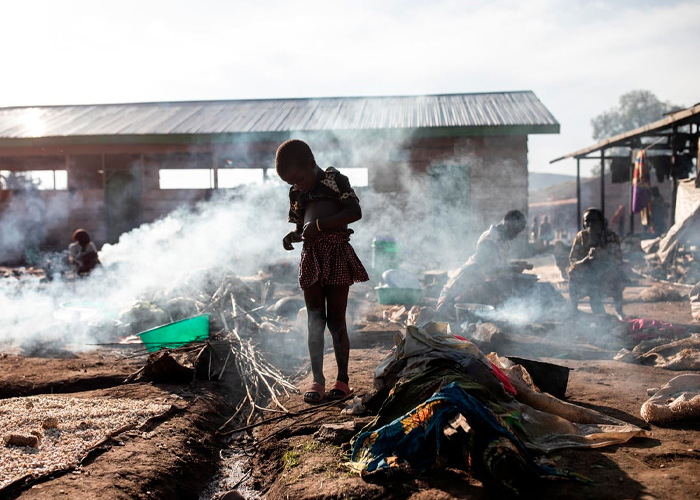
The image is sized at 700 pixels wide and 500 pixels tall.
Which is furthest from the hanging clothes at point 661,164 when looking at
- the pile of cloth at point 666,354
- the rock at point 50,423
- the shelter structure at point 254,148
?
the rock at point 50,423

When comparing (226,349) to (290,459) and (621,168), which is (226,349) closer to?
(290,459)

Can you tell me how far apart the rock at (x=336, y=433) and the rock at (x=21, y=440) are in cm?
139

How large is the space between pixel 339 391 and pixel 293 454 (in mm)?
749

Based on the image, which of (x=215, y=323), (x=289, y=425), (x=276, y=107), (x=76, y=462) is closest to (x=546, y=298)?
(x=215, y=323)

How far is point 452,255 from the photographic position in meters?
11.5

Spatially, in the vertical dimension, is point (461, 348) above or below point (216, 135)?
below

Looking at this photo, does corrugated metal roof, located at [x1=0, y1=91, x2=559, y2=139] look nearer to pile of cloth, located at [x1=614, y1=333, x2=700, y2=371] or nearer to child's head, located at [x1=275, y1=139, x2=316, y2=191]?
pile of cloth, located at [x1=614, y1=333, x2=700, y2=371]

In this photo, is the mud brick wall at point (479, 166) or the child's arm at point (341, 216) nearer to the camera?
the child's arm at point (341, 216)

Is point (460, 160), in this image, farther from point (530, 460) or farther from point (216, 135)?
point (530, 460)

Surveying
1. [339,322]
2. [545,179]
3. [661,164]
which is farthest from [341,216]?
[545,179]

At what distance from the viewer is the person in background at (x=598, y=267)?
21.0 feet

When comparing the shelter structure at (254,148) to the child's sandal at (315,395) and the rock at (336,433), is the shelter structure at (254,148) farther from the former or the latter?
the rock at (336,433)

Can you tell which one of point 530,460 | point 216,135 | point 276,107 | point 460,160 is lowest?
point 530,460

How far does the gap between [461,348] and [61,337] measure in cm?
539
